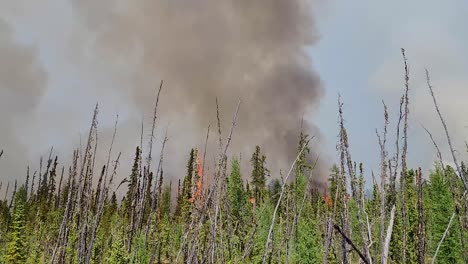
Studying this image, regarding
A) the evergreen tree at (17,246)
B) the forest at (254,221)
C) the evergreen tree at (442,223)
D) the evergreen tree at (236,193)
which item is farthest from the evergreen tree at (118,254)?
the evergreen tree at (236,193)

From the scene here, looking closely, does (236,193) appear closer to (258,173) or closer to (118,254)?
(258,173)

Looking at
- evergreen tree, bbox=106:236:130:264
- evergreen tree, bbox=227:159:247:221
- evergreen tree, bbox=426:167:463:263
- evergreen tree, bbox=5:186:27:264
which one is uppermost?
evergreen tree, bbox=227:159:247:221

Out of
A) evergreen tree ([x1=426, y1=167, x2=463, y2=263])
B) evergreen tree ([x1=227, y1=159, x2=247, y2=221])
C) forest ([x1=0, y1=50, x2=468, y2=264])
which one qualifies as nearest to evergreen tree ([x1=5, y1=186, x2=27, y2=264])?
forest ([x1=0, y1=50, x2=468, y2=264])

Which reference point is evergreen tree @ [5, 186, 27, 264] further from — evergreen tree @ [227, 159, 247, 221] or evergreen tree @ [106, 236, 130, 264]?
evergreen tree @ [227, 159, 247, 221]

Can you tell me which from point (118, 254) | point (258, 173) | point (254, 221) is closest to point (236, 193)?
point (258, 173)

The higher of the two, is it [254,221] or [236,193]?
[236,193]

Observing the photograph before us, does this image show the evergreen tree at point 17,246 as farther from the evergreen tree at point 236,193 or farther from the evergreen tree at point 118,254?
the evergreen tree at point 236,193

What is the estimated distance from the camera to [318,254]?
2958cm

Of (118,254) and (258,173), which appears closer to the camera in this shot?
(118,254)

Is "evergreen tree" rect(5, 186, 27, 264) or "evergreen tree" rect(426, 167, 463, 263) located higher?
"evergreen tree" rect(426, 167, 463, 263)

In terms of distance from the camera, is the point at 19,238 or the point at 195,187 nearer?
the point at 195,187

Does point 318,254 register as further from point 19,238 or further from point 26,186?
point 26,186

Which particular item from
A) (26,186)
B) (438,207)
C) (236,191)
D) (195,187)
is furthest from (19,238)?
(26,186)

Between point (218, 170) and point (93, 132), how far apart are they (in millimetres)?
5404
